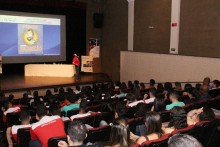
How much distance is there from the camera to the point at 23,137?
162 inches

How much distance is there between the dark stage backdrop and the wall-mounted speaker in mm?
530

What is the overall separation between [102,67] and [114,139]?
13.0m

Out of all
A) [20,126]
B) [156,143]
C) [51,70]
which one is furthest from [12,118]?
[51,70]

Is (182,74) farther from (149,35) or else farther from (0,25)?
(0,25)

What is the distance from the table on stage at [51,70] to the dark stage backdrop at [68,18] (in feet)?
3.89

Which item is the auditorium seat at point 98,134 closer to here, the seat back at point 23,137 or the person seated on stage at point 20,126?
the seat back at point 23,137

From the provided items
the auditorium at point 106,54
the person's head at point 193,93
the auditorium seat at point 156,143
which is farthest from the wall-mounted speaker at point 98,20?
the auditorium seat at point 156,143

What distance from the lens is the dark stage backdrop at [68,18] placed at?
13.3 metres

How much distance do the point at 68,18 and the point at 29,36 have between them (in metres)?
2.37

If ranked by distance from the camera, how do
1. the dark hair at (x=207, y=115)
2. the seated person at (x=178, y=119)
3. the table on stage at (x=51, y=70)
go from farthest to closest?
the table on stage at (x=51, y=70) → the dark hair at (x=207, y=115) → the seated person at (x=178, y=119)

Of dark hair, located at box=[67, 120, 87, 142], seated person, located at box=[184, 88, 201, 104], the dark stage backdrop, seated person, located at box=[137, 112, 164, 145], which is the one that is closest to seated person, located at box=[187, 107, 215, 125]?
seated person, located at box=[137, 112, 164, 145]

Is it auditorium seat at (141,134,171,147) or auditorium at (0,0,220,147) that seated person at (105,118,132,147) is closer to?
auditorium seat at (141,134,171,147)

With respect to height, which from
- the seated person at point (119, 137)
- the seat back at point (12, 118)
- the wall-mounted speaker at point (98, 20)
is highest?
the wall-mounted speaker at point (98, 20)

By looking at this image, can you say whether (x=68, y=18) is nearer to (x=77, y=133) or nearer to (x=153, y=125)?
(x=153, y=125)
